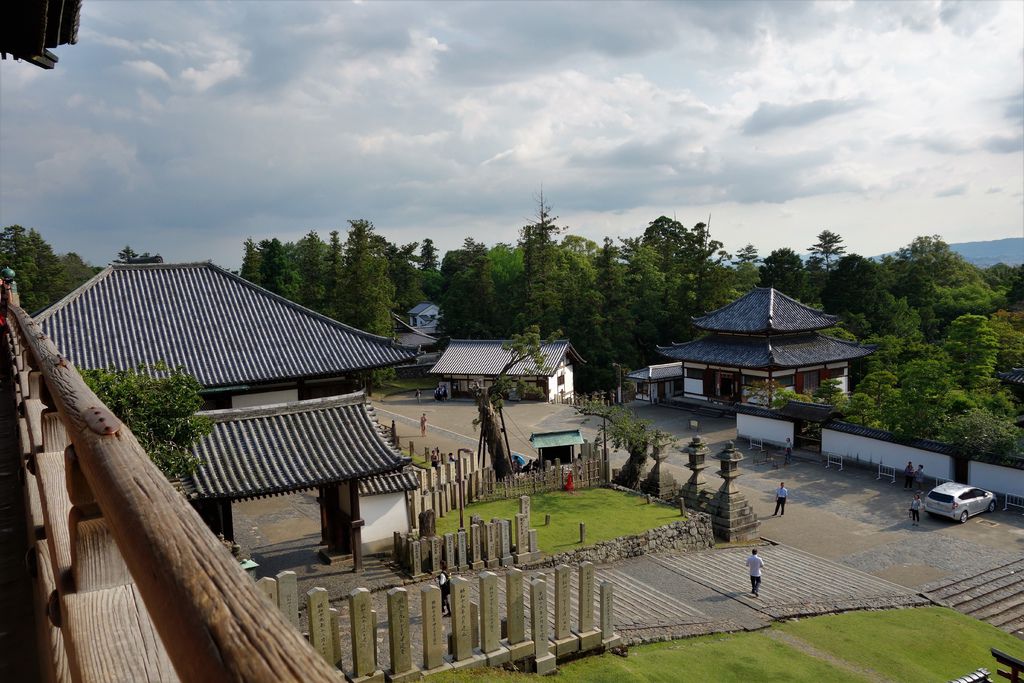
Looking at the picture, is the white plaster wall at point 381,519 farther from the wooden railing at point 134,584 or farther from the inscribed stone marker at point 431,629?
the wooden railing at point 134,584

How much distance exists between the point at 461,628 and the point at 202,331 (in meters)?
14.0

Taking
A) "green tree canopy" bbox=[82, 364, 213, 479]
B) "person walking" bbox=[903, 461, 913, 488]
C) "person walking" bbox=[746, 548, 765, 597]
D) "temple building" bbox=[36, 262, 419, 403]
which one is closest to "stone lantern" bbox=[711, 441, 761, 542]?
"person walking" bbox=[746, 548, 765, 597]

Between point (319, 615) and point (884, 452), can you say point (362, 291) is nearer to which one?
point (884, 452)


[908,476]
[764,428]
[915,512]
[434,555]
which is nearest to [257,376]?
[434,555]

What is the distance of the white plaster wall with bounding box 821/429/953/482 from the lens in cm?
2416

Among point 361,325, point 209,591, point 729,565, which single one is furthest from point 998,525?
point 361,325

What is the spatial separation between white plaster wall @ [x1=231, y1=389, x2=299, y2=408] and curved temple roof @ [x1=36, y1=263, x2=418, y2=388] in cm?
86

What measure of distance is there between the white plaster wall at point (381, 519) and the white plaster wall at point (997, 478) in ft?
A: 61.4

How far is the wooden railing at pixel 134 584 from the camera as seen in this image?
2.78ft

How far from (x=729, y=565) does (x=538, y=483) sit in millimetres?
6423

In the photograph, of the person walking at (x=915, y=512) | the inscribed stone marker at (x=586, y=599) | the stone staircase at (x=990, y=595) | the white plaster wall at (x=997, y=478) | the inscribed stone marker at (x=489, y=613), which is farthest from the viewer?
the white plaster wall at (x=997, y=478)

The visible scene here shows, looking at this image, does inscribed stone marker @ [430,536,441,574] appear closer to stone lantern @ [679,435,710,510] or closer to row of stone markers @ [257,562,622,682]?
row of stone markers @ [257,562,622,682]

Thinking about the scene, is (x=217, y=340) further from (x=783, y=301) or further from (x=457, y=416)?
(x=783, y=301)

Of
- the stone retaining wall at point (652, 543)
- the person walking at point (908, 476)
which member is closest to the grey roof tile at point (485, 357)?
the person walking at point (908, 476)
